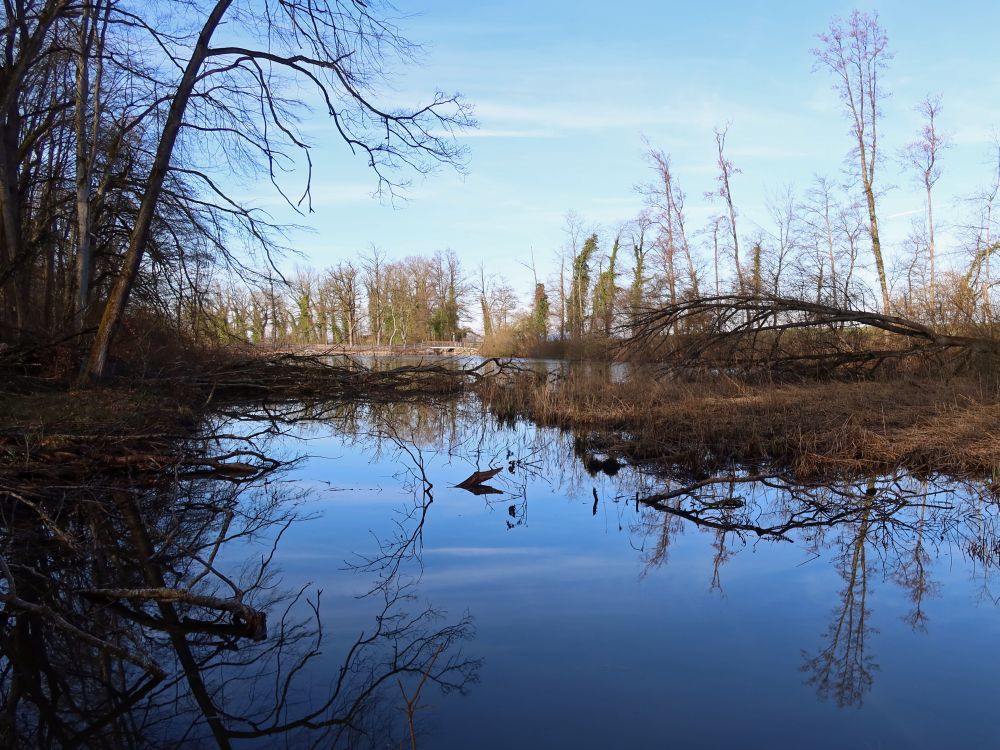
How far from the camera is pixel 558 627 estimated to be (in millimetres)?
4789

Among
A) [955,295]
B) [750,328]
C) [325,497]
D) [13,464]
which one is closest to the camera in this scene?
[13,464]

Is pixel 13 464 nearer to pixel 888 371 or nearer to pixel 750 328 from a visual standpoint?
pixel 750 328

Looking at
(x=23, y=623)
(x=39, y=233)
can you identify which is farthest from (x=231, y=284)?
(x=23, y=623)

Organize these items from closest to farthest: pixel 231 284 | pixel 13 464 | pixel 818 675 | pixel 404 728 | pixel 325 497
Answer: pixel 404 728, pixel 818 675, pixel 13 464, pixel 325 497, pixel 231 284

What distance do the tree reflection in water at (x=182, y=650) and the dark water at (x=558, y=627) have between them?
0.02 meters

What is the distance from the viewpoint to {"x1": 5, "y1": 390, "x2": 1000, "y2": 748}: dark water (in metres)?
3.59

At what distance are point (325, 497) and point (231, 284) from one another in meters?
6.29

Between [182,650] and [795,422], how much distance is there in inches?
345

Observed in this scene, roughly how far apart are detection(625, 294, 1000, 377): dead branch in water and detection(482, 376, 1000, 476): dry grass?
0.78 m

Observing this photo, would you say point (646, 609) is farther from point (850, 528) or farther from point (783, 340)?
point (783, 340)

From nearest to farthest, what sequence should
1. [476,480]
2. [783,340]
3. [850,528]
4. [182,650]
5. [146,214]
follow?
[182,650] < [850,528] < [476,480] < [146,214] < [783,340]

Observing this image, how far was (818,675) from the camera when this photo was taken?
4141 millimetres

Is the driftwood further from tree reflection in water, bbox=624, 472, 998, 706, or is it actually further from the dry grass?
the dry grass

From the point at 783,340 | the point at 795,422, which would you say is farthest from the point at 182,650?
the point at 783,340
